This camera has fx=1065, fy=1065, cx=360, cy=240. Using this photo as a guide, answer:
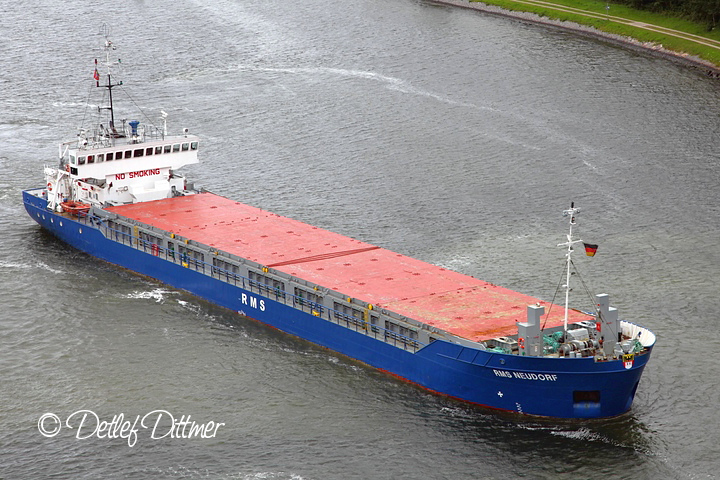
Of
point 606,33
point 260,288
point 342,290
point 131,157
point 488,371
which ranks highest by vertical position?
point 606,33

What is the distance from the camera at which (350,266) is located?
56.6 meters

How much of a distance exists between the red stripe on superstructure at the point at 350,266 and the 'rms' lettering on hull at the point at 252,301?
2019 millimetres

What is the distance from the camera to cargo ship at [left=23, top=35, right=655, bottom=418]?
4512 cm

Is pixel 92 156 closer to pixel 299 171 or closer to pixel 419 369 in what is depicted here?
pixel 299 171

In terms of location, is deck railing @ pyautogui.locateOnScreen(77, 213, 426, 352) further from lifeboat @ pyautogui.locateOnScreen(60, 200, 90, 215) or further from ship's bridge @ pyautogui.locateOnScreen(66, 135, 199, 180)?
ship's bridge @ pyautogui.locateOnScreen(66, 135, 199, 180)

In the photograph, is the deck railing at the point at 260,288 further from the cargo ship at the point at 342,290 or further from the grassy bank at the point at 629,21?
the grassy bank at the point at 629,21

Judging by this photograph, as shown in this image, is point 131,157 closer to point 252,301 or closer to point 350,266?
point 252,301

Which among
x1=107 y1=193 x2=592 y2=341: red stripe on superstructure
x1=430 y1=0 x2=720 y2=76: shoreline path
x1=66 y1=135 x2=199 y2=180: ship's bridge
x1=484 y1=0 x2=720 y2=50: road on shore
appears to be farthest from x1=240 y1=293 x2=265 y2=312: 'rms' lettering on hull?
x1=484 y1=0 x2=720 y2=50: road on shore

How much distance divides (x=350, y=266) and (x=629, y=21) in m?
79.4

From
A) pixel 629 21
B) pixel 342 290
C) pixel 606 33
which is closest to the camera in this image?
pixel 342 290

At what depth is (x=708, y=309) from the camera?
58031 mm

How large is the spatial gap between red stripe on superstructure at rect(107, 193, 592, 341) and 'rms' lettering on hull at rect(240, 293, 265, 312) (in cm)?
202

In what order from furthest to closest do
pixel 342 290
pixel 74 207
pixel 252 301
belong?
pixel 74 207 → pixel 252 301 → pixel 342 290

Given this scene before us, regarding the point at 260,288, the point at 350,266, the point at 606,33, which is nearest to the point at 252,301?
the point at 260,288
